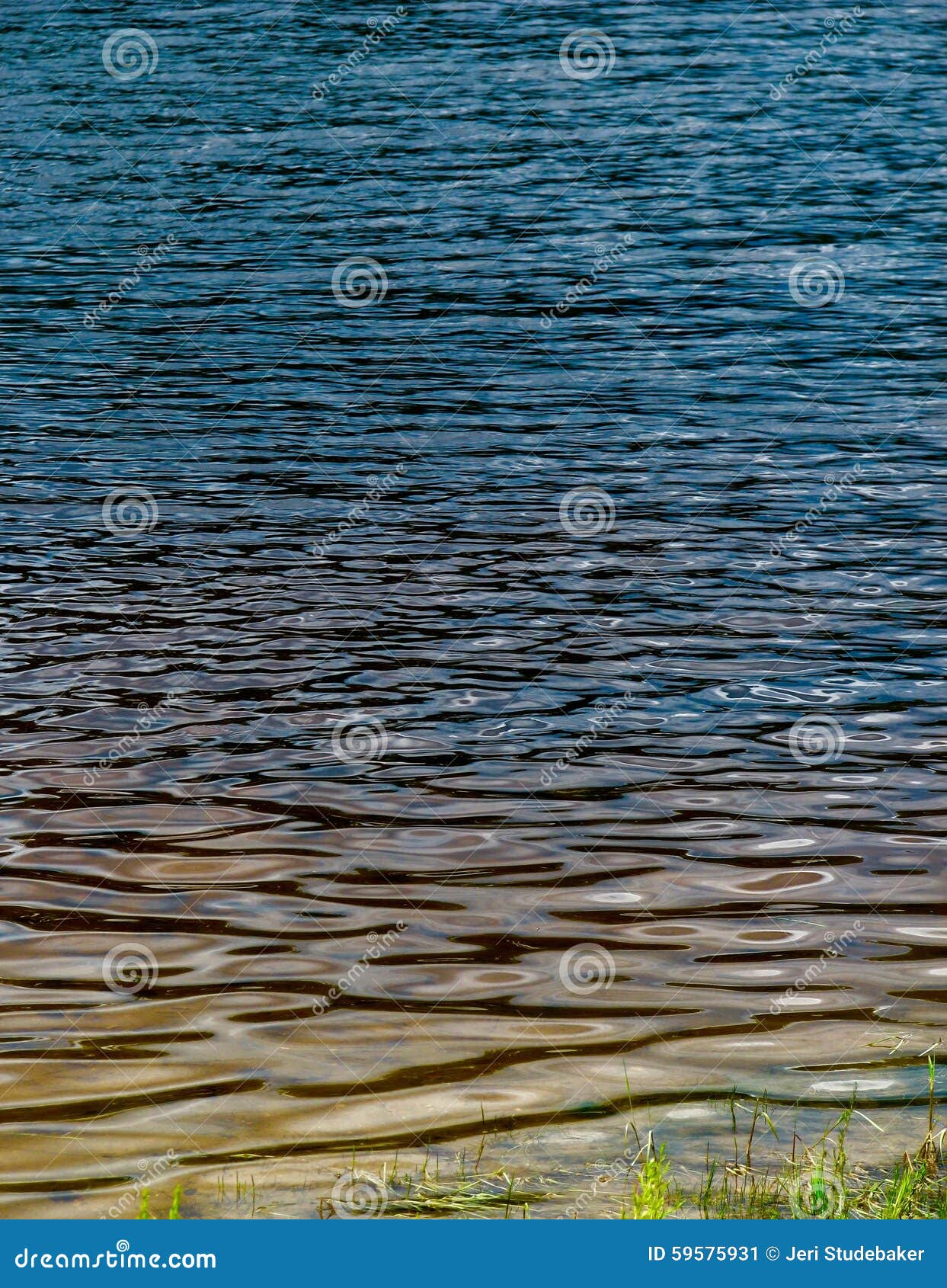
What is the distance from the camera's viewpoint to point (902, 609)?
13.4 metres

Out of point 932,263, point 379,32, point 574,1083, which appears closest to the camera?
point 574,1083

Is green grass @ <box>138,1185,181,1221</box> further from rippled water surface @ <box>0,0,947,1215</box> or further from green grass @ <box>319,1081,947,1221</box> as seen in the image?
green grass @ <box>319,1081,947,1221</box>

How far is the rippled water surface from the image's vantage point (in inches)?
306

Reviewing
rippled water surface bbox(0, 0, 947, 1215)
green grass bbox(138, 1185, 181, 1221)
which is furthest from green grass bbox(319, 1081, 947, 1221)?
green grass bbox(138, 1185, 181, 1221)

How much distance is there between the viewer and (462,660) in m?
12.6

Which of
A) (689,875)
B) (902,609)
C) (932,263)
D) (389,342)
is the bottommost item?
(689,875)

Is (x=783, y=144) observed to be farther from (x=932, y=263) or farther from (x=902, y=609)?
(x=902, y=609)

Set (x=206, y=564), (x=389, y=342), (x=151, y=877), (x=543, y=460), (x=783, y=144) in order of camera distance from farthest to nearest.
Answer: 1. (x=783, y=144)
2. (x=389, y=342)
3. (x=543, y=460)
4. (x=206, y=564)
5. (x=151, y=877)

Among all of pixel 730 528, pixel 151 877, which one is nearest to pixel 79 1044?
pixel 151 877

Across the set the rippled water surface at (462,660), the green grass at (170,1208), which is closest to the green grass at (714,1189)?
the rippled water surface at (462,660)

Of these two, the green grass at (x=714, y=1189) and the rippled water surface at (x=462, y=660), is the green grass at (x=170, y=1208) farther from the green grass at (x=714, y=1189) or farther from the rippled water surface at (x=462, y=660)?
the green grass at (x=714, y=1189)

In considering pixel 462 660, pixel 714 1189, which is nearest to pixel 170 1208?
pixel 714 1189

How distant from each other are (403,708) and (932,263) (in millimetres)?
15422

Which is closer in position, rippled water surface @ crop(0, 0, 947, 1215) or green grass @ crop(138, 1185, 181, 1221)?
green grass @ crop(138, 1185, 181, 1221)
